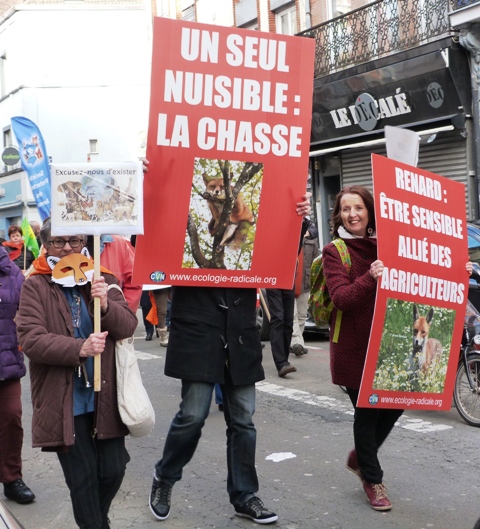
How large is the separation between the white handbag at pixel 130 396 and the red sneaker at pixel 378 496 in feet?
5.11

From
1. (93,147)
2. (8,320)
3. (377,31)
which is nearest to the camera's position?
(8,320)

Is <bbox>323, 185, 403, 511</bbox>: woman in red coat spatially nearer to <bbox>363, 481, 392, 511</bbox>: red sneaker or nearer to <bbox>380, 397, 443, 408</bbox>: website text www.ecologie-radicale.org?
<bbox>363, 481, 392, 511</bbox>: red sneaker

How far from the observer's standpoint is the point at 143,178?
4.42 m

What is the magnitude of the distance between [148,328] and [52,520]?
8651 millimetres

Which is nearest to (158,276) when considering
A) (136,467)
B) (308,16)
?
(136,467)

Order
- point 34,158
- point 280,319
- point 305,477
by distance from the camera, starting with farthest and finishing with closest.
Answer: point 34,158 → point 280,319 → point 305,477

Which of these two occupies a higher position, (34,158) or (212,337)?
(34,158)

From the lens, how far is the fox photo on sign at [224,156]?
461 centimetres

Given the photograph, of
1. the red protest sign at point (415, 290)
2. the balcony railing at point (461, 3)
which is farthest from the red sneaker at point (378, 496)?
the balcony railing at point (461, 3)

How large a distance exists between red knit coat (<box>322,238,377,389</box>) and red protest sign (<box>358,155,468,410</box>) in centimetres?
12

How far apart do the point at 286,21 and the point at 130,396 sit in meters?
21.7

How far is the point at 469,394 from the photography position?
7.30 m

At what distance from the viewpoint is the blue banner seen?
14.3m

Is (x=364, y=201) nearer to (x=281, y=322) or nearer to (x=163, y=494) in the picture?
(x=163, y=494)
